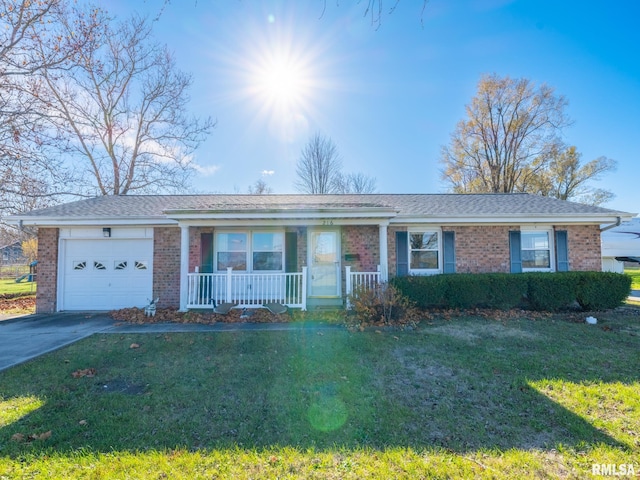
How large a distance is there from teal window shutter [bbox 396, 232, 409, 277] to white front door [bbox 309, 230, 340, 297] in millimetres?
1964

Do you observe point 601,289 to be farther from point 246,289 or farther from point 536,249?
point 246,289

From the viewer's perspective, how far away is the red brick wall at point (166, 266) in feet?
31.4

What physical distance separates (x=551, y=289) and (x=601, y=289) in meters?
1.47

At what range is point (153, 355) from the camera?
556 centimetres

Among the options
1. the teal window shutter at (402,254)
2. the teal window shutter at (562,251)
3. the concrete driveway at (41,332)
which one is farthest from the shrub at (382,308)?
the concrete driveway at (41,332)

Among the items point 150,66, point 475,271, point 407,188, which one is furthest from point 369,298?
point 150,66

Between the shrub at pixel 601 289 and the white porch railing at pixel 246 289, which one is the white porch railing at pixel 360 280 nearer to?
the white porch railing at pixel 246 289

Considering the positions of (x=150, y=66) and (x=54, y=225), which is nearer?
(x=54, y=225)

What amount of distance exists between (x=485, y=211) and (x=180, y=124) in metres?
19.1

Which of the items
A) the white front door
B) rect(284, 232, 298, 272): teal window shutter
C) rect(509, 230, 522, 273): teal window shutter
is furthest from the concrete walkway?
rect(509, 230, 522, 273): teal window shutter

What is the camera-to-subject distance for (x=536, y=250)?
10062mm

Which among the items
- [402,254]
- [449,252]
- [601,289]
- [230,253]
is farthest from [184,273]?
[601,289]

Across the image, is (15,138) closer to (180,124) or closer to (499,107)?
(180,124)

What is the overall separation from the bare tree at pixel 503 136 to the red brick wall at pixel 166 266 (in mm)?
24572
